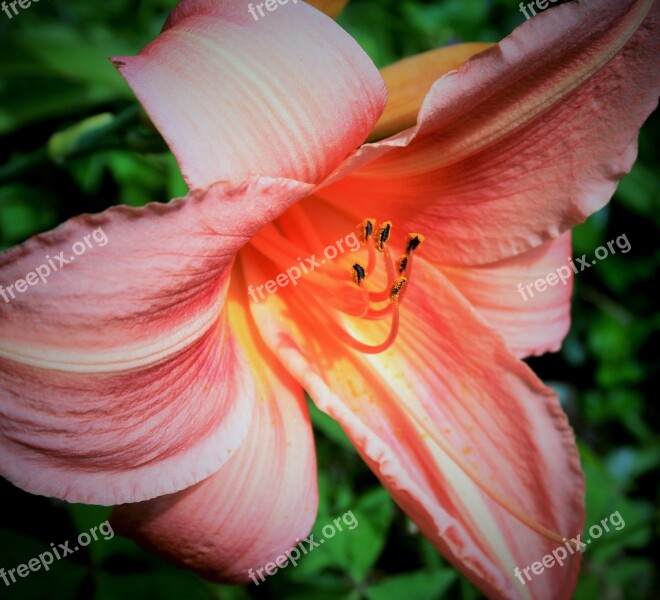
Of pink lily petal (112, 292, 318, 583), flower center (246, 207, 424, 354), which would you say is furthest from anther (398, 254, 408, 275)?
pink lily petal (112, 292, 318, 583)

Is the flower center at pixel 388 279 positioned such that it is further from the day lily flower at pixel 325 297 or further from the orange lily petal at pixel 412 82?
the orange lily petal at pixel 412 82

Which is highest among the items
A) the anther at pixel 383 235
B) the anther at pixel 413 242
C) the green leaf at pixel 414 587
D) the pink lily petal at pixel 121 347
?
the pink lily petal at pixel 121 347

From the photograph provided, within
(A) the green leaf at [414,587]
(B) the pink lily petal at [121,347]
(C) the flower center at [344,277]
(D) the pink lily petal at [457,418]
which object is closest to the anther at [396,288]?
(C) the flower center at [344,277]

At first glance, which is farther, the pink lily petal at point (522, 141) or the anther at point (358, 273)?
the anther at point (358, 273)

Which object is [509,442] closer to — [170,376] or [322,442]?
[170,376]

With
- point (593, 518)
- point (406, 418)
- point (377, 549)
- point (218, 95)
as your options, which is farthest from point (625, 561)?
point (218, 95)

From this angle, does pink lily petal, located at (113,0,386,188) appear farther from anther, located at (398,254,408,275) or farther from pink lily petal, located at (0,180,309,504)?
anther, located at (398,254,408,275)
